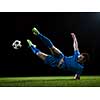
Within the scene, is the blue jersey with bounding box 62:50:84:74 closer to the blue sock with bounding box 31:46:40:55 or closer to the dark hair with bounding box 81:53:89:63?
the dark hair with bounding box 81:53:89:63

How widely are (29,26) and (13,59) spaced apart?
→ 1.68 feet

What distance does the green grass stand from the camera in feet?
13.0

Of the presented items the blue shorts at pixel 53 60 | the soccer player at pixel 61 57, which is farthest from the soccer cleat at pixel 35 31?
the blue shorts at pixel 53 60

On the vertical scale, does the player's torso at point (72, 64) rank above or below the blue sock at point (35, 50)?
below

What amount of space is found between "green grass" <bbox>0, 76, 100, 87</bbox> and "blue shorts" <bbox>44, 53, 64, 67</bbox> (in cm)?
18

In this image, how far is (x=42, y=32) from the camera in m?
4.01

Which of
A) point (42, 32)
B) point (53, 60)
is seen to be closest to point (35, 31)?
point (42, 32)

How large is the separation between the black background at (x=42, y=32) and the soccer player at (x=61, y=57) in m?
0.05

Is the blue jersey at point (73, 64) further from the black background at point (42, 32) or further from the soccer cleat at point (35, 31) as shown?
the soccer cleat at point (35, 31)

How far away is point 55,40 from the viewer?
4000mm

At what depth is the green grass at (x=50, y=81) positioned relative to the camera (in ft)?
13.0
